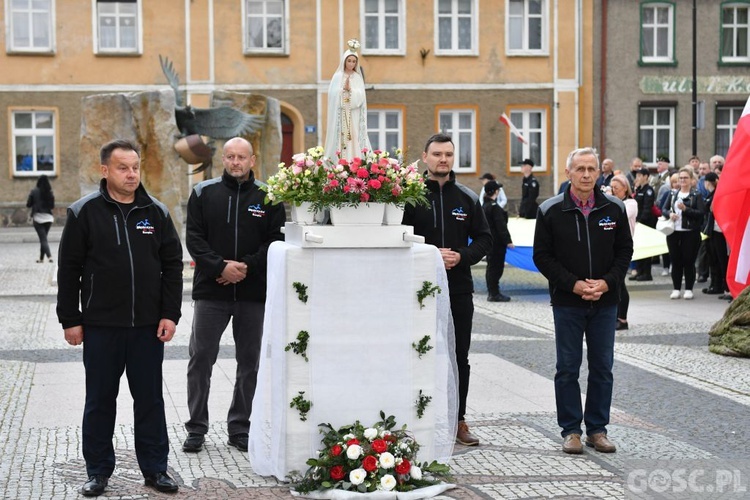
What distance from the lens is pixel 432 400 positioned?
7.05 meters

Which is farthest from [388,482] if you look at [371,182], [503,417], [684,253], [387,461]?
[684,253]

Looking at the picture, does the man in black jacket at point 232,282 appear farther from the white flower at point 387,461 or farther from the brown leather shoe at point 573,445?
the brown leather shoe at point 573,445

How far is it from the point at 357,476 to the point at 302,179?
5.59ft

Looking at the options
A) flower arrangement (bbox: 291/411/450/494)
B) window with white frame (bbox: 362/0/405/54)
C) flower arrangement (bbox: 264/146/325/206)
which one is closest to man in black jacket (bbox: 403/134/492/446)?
flower arrangement (bbox: 264/146/325/206)

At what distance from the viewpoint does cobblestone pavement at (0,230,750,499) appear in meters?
6.89

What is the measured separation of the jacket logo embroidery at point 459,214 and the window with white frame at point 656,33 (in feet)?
112

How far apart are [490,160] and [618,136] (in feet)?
14.6

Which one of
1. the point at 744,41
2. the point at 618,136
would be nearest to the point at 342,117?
the point at 618,136

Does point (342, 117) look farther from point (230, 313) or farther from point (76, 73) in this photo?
point (76, 73)

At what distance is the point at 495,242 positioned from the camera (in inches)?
700

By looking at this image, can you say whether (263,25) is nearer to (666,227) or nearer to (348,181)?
(666,227)

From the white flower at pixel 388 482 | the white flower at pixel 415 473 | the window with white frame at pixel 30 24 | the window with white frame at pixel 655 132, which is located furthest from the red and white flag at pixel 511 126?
the white flower at pixel 388 482

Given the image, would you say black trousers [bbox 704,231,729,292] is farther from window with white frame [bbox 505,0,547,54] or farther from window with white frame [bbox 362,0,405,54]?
window with white frame [bbox 505,0,547,54]

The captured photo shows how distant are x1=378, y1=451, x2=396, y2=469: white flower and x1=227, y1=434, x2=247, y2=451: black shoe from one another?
57.4 inches
